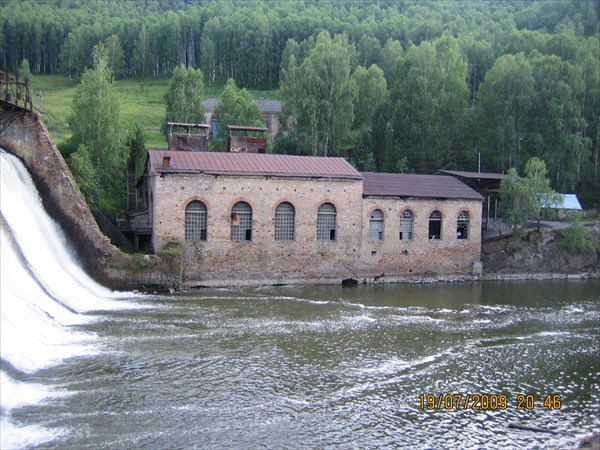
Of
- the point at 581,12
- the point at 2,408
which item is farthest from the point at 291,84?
the point at 581,12

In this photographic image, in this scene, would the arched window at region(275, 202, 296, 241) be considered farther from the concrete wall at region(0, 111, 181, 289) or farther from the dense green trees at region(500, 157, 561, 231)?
the dense green trees at region(500, 157, 561, 231)

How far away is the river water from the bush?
413 inches

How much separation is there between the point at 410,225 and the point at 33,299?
21.0 m

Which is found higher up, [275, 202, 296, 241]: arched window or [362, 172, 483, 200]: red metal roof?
[362, 172, 483, 200]: red metal roof

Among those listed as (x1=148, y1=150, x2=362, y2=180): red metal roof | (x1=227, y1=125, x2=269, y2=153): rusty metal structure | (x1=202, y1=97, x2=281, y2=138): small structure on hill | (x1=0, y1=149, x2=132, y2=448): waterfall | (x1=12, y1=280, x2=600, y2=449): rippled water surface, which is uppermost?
(x1=202, y1=97, x2=281, y2=138): small structure on hill

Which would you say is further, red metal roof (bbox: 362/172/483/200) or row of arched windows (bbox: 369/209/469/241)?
red metal roof (bbox: 362/172/483/200)

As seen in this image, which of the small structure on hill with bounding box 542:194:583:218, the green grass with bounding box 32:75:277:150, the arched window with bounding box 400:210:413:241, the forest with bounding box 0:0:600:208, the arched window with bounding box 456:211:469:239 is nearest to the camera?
the arched window with bounding box 400:210:413:241

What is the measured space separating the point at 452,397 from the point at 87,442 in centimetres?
825

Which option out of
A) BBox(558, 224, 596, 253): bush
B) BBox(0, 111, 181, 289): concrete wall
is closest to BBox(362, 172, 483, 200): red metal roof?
BBox(558, 224, 596, 253): bush

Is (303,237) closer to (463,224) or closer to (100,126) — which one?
(463,224)

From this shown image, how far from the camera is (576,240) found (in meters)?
34.5

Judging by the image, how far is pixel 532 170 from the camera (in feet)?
120
